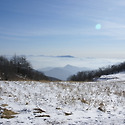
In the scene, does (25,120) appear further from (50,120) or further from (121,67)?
(121,67)

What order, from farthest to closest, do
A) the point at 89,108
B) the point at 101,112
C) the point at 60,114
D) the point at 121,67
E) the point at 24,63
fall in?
the point at 121,67
the point at 24,63
the point at 89,108
the point at 101,112
the point at 60,114

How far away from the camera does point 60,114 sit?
7.82 metres

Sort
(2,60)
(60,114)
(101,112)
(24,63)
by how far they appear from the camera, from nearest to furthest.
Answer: (60,114)
(101,112)
(24,63)
(2,60)

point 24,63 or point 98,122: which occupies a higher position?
point 24,63

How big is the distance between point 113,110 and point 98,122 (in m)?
2.69

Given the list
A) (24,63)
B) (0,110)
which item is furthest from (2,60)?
(0,110)

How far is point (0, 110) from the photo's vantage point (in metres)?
7.82

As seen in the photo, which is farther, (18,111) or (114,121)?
(18,111)

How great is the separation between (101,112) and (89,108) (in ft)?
2.86

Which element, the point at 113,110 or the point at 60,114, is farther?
the point at 113,110

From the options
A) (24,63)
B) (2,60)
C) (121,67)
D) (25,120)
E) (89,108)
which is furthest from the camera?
(121,67)

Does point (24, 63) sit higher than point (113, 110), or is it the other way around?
point (24, 63)

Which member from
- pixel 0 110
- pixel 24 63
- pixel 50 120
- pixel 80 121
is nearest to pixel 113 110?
pixel 80 121

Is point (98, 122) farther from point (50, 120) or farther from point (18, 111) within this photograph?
point (18, 111)
